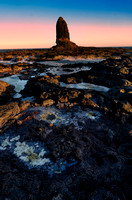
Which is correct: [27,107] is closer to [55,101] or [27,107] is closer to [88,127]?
[55,101]

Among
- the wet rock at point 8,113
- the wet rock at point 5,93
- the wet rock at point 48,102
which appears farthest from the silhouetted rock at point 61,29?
the wet rock at point 8,113

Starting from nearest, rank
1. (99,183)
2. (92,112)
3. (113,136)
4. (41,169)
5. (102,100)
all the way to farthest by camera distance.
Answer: (99,183)
(41,169)
(113,136)
(92,112)
(102,100)

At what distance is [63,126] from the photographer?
6961 mm

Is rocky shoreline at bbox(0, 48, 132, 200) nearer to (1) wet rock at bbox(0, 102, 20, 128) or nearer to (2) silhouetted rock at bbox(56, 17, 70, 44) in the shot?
(1) wet rock at bbox(0, 102, 20, 128)

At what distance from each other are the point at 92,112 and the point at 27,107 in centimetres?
484

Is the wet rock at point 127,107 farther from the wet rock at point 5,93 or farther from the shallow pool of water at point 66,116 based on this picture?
the wet rock at point 5,93

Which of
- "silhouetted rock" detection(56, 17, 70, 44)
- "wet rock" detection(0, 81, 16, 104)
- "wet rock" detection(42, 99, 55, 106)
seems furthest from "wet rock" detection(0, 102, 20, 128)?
"silhouetted rock" detection(56, 17, 70, 44)

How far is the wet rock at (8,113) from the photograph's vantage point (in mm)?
7395

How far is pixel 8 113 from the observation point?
788cm

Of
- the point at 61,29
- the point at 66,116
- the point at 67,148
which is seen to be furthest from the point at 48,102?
the point at 61,29

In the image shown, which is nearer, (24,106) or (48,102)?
(24,106)

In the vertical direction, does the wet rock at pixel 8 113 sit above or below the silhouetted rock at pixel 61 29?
below

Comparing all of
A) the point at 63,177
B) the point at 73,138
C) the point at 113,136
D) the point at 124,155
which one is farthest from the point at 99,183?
the point at 113,136

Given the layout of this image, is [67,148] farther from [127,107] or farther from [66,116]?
[127,107]
